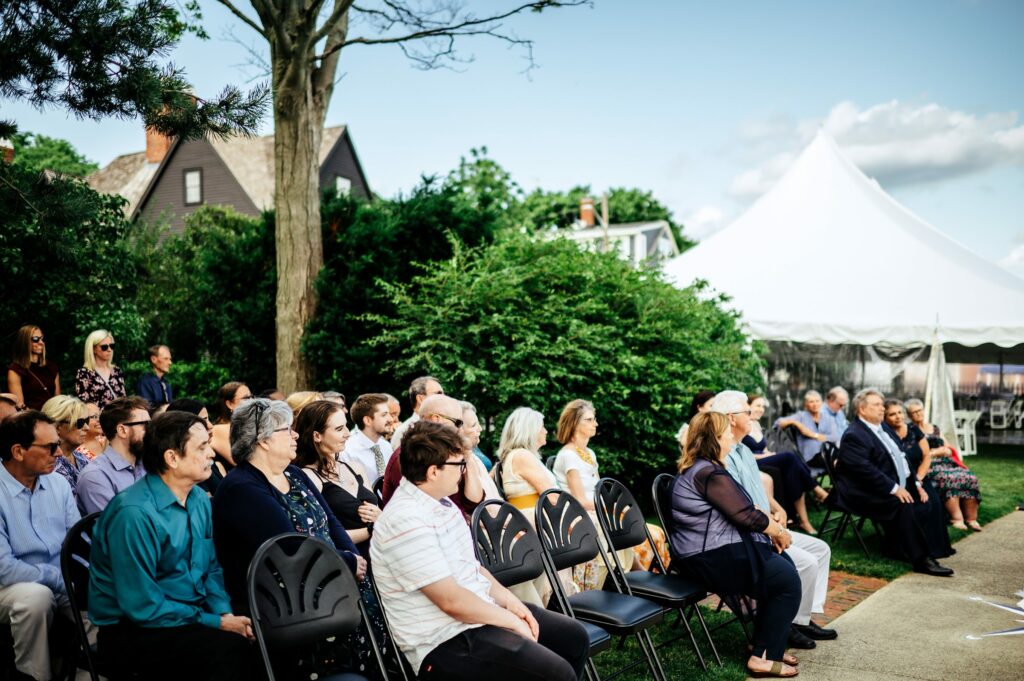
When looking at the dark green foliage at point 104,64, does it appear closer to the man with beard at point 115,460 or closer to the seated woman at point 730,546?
the man with beard at point 115,460

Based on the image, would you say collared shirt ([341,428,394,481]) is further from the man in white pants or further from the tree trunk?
the tree trunk

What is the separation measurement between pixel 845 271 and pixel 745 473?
1015 cm

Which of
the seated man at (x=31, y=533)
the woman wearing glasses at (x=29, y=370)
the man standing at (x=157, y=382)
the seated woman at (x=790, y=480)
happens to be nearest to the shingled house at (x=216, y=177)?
the man standing at (x=157, y=382)

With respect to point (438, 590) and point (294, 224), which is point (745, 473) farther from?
point (294, 224)

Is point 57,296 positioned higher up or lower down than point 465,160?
lower down

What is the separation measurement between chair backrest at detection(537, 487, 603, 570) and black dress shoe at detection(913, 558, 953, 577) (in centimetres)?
403

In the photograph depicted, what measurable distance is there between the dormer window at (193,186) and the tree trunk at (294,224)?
73.0 feet

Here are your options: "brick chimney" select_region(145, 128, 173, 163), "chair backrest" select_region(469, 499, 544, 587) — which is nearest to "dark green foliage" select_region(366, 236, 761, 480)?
Answer: "chair backrest" select_region(469, 499, 544, 587)

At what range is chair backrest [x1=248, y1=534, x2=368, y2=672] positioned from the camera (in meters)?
3.24

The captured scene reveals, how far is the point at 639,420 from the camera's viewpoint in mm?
9375

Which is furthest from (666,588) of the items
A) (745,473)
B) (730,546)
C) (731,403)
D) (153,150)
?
(153,150)

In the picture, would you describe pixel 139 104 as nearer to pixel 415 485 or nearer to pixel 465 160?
pixel 415 485

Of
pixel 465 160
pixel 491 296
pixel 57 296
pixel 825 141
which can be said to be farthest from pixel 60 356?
pixel 465 160

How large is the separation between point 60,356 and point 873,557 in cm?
1100
